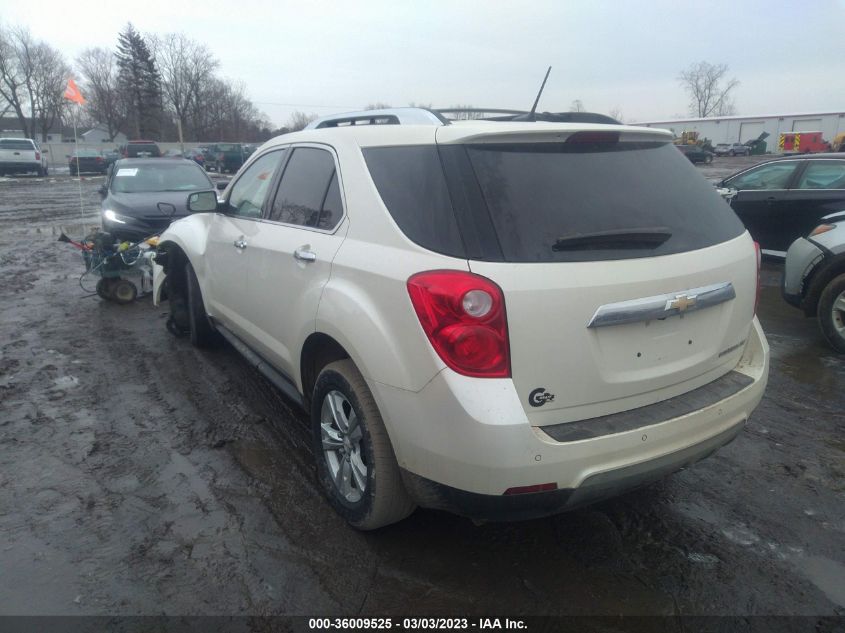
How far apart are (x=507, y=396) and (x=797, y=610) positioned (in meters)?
1.50

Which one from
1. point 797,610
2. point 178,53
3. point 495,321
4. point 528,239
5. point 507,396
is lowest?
point 797,610

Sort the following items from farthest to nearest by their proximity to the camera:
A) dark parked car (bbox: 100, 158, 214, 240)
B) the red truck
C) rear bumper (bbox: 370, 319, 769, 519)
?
the red truck < dark parked car (bbox: 100, 158, 214, 240) < rear bumper (bbox: 370, 319, 769, 519)

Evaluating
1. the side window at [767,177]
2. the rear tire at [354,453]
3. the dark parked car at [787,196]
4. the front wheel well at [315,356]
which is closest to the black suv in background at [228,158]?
the side window at [767,177]

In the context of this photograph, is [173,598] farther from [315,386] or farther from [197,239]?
[197,239]

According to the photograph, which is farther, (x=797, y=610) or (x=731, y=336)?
(x=731, y=336)

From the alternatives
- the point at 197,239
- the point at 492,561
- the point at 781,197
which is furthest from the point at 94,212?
the point at 492,561

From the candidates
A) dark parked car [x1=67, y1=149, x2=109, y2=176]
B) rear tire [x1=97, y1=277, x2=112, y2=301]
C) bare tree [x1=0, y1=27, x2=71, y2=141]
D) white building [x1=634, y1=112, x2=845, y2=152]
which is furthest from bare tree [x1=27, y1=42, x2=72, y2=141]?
rear tire [x1=97, y1=277, x2=112, y2=301]

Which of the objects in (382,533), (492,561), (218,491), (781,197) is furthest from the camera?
(781,197)

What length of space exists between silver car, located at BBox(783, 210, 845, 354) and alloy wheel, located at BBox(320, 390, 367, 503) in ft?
15.5

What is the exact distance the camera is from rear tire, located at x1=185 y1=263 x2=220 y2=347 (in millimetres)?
5143

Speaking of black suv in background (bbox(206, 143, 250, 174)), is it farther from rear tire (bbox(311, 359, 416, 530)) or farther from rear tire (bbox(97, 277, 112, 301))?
rear tire (bbox(311, 359, 416, 530))

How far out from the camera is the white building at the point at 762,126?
5166 cm

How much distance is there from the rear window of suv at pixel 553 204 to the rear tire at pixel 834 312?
342 centimetres

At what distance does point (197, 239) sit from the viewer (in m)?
4.92
